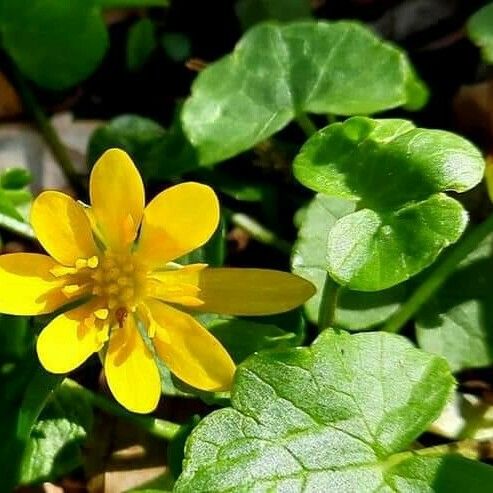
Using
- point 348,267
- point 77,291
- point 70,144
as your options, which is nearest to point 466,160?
point 348,267

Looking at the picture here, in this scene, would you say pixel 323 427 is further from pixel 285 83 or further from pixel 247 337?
pixel 285 83

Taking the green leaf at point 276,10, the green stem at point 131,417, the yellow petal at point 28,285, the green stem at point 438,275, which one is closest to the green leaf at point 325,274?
the green stem at point 438,275

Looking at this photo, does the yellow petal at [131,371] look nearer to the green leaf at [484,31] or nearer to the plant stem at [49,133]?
the plant stem at [49,133]

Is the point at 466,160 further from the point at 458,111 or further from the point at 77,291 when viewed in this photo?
the point at 458,111

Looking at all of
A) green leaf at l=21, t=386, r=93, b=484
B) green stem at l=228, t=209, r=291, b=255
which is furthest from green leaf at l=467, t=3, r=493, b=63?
green leaf at l=21, t=386, r=93, b=484

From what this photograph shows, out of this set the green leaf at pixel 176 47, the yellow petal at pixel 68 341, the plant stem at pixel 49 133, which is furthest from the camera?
the green leaf at pixel 176 47

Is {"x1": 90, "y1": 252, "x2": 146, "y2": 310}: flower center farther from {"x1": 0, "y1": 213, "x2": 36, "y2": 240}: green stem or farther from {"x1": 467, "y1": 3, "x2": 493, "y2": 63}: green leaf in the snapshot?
{"x1": 467, "y1": 3, "x2": 493, "y2": 63}: green leaf
